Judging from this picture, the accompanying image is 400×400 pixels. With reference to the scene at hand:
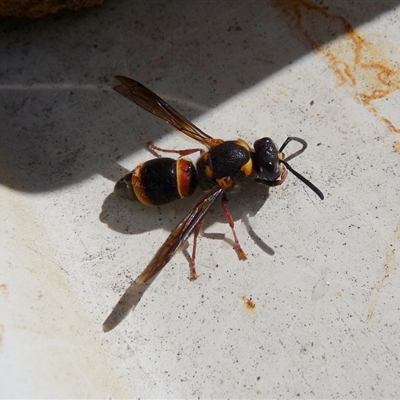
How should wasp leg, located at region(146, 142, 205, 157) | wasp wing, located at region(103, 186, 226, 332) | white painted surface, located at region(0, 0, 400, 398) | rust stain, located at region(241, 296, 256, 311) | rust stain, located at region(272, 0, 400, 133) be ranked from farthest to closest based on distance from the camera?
rust stain, located at region(272, 0, 400, 133)
wasp leg, located at region(146, 142, 205, 157)
rust stain, located at region(241, 296, 256, 311)
white painted surface, located at region(0, 0, 400, 398)
wasp wing, located at region(103, 186, 226, 332)

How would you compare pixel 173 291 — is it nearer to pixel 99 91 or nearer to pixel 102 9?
pixel 99 91

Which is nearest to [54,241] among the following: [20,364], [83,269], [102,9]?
[83,269]

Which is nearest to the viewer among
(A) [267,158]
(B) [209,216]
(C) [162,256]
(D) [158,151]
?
(C) [162,256]

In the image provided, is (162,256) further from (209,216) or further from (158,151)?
(158,151)

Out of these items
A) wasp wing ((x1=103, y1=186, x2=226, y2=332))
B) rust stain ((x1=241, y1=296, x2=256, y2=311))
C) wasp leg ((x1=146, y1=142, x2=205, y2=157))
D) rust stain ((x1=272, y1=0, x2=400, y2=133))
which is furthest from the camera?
rust stain ((x1=272, y1=0, x2=400, y2=133))

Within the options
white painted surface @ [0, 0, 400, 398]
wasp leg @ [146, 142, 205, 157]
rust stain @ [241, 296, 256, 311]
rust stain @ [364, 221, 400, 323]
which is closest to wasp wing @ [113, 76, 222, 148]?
wasp leg @ [146, 142, 205, 157]

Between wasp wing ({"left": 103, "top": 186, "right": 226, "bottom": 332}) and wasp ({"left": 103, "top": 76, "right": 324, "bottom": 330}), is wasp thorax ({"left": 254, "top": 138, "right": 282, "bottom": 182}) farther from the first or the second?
wasp wing ({"left": 103, "top": 186, "right": 226, "bottom": 332})

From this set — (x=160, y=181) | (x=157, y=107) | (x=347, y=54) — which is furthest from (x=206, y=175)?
(x=347, y=54)
